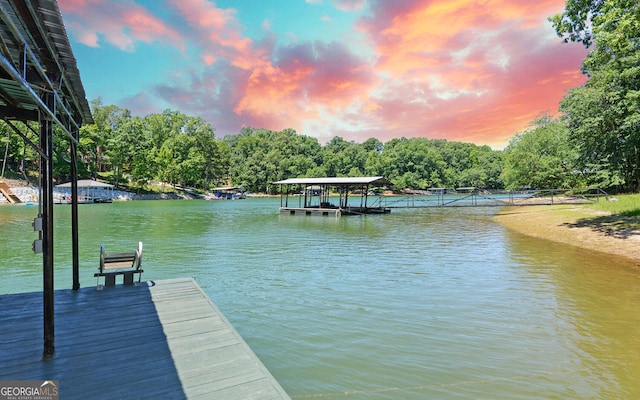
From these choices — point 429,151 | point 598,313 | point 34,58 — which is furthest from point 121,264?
point 429,151

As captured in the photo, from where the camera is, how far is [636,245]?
558 inches

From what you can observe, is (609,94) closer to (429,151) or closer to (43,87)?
(43,87)

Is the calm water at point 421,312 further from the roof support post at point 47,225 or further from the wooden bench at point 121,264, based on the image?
the roof support post at point 47,225

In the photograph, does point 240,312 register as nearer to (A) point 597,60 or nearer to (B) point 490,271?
(B) point 490,271

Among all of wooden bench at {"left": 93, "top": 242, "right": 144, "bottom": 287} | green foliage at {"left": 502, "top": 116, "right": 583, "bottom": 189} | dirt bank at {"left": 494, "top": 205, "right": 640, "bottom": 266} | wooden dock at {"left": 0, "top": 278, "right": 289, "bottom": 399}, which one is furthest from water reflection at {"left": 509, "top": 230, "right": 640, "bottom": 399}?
green foliage at {"left": 502, "top": 116, "right": 583, "bottom": 189}

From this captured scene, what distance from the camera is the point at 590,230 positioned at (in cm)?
1809

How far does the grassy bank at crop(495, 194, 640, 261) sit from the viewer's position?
586 inches

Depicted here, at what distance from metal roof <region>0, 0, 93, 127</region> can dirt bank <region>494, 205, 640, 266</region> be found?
1682cm

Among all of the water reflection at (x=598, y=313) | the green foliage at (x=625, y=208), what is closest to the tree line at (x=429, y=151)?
the green foliage at (x=625, y=208)

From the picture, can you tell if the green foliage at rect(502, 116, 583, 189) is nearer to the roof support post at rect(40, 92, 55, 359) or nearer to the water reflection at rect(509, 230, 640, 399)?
the water reflection at rect(509, 230, 640, 399)

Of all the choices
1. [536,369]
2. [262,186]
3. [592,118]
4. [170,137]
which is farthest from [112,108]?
[536,369]

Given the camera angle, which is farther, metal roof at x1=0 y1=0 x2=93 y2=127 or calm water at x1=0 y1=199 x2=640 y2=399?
calm water at x1=0 y1=199 x2=640 y2=399

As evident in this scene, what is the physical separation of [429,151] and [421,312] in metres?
116

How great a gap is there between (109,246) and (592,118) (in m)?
30.0
